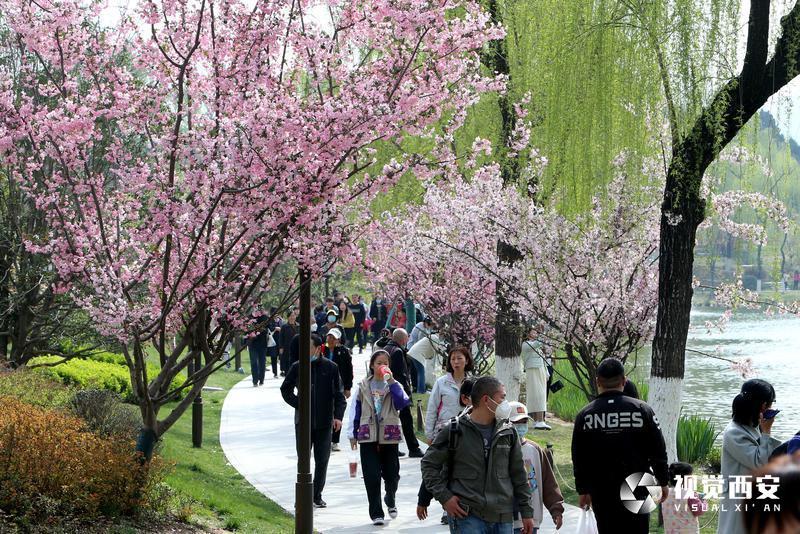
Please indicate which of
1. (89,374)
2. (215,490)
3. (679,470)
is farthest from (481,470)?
(89,374)

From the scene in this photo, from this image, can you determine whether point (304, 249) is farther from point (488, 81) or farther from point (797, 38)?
point (797, 38)

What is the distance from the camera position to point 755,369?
16.8m

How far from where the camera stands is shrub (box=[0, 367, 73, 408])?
1249 centimetres

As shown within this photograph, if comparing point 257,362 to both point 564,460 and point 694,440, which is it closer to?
point 564,460

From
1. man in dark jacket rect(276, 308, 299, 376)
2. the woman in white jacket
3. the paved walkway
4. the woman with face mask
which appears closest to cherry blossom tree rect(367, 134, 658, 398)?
the paved walkway

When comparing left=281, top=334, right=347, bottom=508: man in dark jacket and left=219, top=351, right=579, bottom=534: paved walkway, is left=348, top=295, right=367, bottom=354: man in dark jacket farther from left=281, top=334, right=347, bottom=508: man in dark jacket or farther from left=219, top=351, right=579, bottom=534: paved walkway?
left=281, top=334, right=347, bottom=508: man in dark jacket

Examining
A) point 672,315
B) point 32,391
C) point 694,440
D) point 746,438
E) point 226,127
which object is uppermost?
point 226,127

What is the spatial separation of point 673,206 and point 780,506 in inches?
385

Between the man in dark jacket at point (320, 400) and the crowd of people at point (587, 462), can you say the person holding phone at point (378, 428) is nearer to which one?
the man in dark jacket at point (320, 400)

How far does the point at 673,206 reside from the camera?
12.2 m

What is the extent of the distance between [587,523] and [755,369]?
9.73 m

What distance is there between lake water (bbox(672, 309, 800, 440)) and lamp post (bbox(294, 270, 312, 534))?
631cm

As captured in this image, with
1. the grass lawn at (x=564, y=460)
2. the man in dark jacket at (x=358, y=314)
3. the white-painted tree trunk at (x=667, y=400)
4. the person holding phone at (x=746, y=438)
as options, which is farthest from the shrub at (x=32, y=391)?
the man in dark jacket at (x=358, y=314)

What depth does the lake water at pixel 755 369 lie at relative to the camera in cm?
2317
